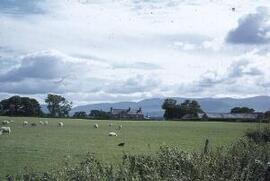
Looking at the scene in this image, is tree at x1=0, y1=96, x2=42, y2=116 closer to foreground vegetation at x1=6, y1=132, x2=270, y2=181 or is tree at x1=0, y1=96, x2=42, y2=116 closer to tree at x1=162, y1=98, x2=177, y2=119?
tree at x1=162, y1=98, x2=177, y2=119

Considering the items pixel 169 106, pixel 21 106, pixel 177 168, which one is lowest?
pixel 177 168

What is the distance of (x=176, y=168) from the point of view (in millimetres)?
12523

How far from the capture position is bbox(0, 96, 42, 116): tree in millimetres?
179625

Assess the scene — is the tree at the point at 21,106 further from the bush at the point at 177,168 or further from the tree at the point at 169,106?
the bush at the point at 177,168

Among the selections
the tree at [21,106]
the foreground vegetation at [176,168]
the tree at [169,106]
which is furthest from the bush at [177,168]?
the tree at [169,106]

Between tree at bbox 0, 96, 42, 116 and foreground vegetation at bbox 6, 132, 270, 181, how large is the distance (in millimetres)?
167780

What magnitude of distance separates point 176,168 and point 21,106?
174281 mm

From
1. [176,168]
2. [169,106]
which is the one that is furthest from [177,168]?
[169,106]

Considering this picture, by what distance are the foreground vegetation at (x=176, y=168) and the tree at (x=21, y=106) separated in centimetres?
16778

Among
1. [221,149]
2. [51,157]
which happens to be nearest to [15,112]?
[51,157]

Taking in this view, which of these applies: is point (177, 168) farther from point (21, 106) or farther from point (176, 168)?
point (21, 106)

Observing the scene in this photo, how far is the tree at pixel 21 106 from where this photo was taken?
179625mm

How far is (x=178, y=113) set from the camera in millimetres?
196500

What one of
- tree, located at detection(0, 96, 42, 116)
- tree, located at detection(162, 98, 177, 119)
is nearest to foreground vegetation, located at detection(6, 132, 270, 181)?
tree, located at detection(0, 96, 42, 116)
